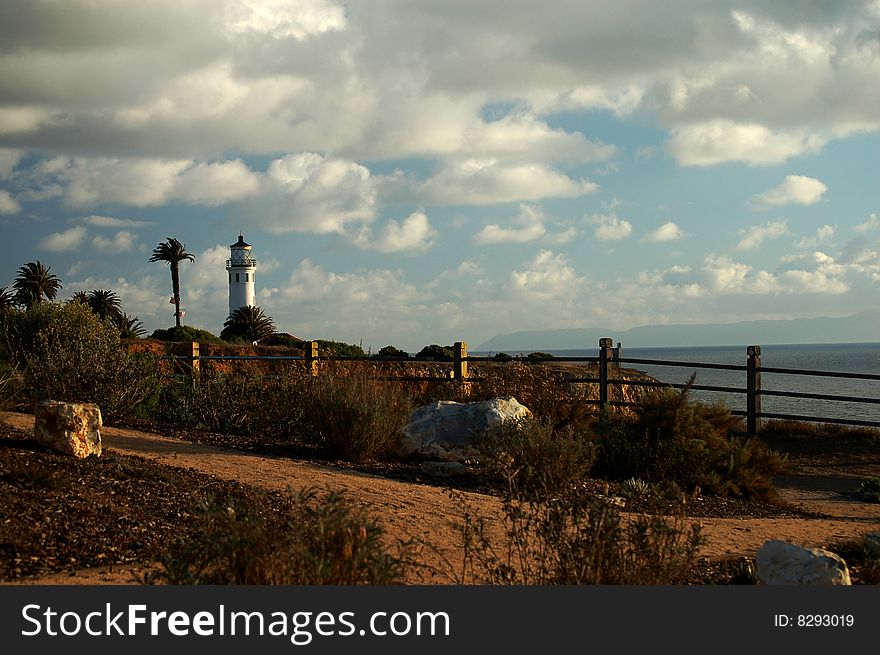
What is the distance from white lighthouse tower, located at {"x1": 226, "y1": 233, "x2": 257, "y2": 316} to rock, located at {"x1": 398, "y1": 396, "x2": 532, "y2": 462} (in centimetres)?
5468

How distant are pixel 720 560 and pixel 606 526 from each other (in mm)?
2365

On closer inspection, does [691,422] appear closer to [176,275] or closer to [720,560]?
[720,560]

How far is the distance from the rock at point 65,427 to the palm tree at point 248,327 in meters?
40.0

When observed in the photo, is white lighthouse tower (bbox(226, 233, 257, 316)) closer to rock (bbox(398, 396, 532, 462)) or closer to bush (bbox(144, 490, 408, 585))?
rock (bbox(398, 396, 532, 462))

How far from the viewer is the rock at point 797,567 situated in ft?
18.3

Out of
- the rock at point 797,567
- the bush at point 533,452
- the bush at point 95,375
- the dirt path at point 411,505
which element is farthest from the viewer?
the bush at point 95,375

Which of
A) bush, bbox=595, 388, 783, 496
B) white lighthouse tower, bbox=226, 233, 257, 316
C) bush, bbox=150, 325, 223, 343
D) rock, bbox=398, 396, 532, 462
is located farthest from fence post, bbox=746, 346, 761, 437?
white lighthouse tower, bbox=226, 233, 257, 316

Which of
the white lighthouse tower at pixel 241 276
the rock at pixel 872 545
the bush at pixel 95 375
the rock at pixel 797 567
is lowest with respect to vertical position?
the rock at pixel 872 545

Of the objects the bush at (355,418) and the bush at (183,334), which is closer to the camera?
the bush at (355,418)

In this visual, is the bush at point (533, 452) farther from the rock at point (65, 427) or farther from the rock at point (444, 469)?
the rock at point (65, 427)

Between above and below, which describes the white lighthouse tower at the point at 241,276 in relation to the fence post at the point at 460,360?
above

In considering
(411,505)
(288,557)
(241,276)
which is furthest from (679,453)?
(241,276)

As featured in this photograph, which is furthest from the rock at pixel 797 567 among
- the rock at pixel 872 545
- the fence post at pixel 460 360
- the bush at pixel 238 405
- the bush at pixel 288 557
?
the fence post at pixel 460 360

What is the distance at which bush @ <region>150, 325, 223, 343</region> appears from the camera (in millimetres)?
41500
